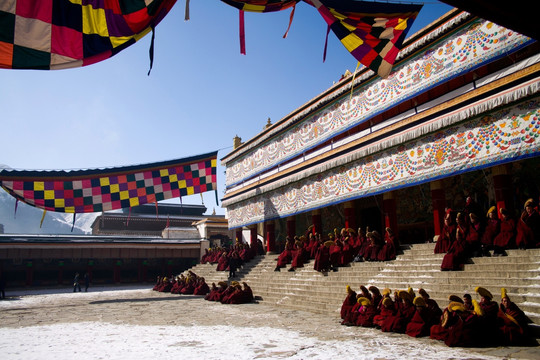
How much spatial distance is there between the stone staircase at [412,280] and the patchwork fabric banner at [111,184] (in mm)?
5459

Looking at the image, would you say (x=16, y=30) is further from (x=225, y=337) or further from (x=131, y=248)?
(x=131, y=248)

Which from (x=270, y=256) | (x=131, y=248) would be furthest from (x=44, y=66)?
(x=131, y=248)

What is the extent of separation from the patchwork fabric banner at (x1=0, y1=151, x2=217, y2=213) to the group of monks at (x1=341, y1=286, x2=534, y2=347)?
1209 cm

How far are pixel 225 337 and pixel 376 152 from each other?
A: 7.69 m

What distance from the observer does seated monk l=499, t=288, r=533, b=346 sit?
5.50 m

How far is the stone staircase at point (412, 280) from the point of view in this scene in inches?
276

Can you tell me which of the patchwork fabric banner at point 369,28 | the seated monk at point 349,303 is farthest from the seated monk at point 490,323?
the patchwork fabric banner at point 369,28

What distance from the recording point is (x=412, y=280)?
29.8ft

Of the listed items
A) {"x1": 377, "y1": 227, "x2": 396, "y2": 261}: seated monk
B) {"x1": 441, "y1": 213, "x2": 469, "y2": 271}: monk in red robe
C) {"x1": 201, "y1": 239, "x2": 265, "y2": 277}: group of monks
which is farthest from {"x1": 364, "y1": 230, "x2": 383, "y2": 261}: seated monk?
{"x1": 201, "y1": 239, "x2": 265, "y2": 277}: group of monks

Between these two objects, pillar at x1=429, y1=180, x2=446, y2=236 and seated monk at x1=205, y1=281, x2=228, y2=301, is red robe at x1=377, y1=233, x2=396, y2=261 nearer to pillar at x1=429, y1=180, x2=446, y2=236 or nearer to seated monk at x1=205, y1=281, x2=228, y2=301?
pillar at x1=429, y1=180, x2=446, y2=236

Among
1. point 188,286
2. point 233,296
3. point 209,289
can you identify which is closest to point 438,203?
point 233,296

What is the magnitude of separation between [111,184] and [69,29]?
44.1 feet

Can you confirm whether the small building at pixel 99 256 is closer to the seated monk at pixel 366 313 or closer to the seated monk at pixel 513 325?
the seated monk at pixel 366 313

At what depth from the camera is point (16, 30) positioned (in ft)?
13.5
